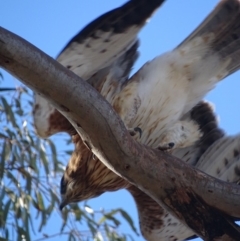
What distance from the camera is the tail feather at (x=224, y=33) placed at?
3.96 meters

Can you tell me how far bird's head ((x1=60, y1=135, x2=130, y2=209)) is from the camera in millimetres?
4266

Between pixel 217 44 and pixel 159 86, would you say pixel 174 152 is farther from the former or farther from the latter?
pixel 217 44

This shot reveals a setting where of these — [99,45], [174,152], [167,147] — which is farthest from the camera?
[174,152]

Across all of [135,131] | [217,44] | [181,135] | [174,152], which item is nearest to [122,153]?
[135,131]

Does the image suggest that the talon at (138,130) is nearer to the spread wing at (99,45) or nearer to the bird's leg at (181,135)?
the bird's leg at (181,135)

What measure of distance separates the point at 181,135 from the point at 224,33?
61 centimetres

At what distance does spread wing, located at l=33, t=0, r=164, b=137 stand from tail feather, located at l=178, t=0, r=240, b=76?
45cm

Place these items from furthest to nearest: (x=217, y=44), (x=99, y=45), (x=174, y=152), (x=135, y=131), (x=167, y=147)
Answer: (x=174, y=152) → (x=217, y=44) → (x=135, y=131) → (x=167, y=147) → (x=99, y=45)

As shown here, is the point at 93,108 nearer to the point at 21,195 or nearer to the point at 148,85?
the point at 148,85

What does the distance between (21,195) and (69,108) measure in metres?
2.47

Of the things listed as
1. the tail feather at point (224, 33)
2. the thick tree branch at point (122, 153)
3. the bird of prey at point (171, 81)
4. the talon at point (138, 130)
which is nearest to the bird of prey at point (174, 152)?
the bird of prey at point (171, 81)

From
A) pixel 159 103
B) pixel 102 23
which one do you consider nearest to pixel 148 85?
pixel 159 103

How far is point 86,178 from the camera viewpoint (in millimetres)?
4359

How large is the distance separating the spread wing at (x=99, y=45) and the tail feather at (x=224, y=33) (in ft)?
1.49
